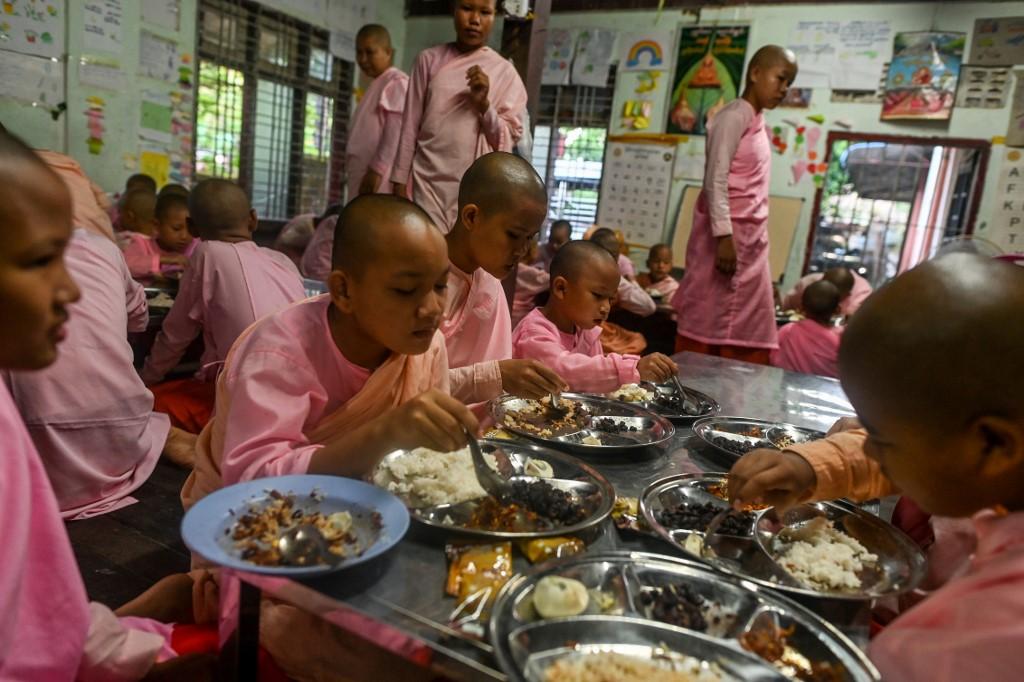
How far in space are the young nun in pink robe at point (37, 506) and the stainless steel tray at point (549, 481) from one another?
568mm

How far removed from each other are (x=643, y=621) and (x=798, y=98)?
25.0 feet

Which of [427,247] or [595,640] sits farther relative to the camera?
[427,247]

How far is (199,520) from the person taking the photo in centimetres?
112

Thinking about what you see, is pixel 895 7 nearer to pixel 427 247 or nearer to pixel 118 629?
pixel 427 247

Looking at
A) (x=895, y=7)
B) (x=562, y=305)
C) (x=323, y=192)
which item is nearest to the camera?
(x=562, y=305)

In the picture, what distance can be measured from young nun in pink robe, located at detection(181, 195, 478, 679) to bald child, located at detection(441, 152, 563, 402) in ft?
1.95

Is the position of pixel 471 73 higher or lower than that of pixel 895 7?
lower

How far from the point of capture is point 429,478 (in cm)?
144

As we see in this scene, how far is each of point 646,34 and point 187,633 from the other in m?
8.14

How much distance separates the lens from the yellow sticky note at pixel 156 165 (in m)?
6.53

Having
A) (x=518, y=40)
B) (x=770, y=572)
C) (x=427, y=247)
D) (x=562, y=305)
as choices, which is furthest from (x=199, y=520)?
(x=518, y=40)

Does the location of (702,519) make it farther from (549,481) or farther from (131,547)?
(131,547)

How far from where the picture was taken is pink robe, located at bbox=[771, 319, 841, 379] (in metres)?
4.46

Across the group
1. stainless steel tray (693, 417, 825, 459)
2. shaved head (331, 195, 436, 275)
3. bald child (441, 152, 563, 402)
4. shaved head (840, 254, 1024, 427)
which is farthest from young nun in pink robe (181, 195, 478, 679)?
stainless steel tray (693, 417, 825, 459)
